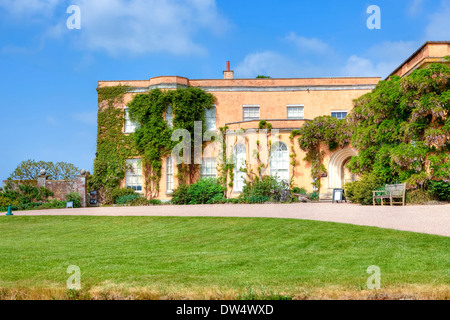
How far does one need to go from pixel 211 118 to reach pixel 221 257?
18.4 m

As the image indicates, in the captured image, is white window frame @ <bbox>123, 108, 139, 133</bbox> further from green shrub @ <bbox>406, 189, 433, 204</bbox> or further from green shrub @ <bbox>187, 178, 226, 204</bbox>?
green shrub @ <bbox>406, 189, 433, 204</bbox>

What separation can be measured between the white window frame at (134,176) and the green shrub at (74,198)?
2897mm

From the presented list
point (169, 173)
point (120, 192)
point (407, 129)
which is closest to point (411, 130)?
point (407, 129)

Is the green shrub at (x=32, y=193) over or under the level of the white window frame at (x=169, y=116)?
under

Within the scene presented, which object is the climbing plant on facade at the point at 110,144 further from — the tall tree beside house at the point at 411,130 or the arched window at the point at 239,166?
the tall tree beside house at the point at 411,130

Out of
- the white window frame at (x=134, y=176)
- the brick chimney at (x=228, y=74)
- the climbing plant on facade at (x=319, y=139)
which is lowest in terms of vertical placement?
the white window frame at (x=134, y=176)

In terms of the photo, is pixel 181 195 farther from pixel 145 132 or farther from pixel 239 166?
pixel 145 132

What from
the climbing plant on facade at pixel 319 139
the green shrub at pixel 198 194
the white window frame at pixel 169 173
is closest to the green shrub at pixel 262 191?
the green shrub at pixel 198 194

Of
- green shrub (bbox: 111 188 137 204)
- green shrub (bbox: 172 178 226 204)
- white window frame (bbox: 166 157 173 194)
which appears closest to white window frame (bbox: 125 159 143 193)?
green shrub (bbox: 111 188 137 204)

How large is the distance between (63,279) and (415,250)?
6.14 m

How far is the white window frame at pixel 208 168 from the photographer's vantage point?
24344 mm

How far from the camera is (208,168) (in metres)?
24.5

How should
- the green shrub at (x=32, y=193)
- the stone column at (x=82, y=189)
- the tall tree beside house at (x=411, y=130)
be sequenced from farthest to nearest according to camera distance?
the stone column at (x=82, y=189) < the green shrub at (x=32, y=193) < the tall tree beside house at (x=411, y=130)
